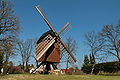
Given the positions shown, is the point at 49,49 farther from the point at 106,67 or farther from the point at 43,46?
the point at 106,67

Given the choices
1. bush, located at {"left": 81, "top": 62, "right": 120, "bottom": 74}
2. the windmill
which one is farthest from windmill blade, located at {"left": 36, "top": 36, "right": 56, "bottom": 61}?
bush, located at {"left": 81, "top": 62, "right": 120, "bottom": 74}

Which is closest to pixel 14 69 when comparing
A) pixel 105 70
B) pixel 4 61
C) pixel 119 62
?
pixel 4 61

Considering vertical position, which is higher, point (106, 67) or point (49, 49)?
point (49, 49)

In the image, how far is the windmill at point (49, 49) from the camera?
24625 millimetres

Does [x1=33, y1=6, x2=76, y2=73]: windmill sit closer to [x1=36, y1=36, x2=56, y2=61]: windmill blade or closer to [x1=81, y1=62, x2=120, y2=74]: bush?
[x1=36, y1=36, x2=56, y2=61]: windmill blade

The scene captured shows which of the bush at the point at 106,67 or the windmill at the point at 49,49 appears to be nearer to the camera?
the windmill at the point at 49,49

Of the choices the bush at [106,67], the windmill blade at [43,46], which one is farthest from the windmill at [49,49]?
the bush at [106,67]

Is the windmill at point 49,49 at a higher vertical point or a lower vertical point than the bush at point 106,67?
higher

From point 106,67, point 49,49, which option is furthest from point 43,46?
point 106,67

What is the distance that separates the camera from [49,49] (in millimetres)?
25250

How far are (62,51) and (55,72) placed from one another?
3852 mm

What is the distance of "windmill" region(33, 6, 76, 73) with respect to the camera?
24.6m

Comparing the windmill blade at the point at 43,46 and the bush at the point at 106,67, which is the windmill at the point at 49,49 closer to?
the windmill blade at the point at 43,46

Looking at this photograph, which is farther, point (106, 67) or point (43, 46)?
point (106, 67)
